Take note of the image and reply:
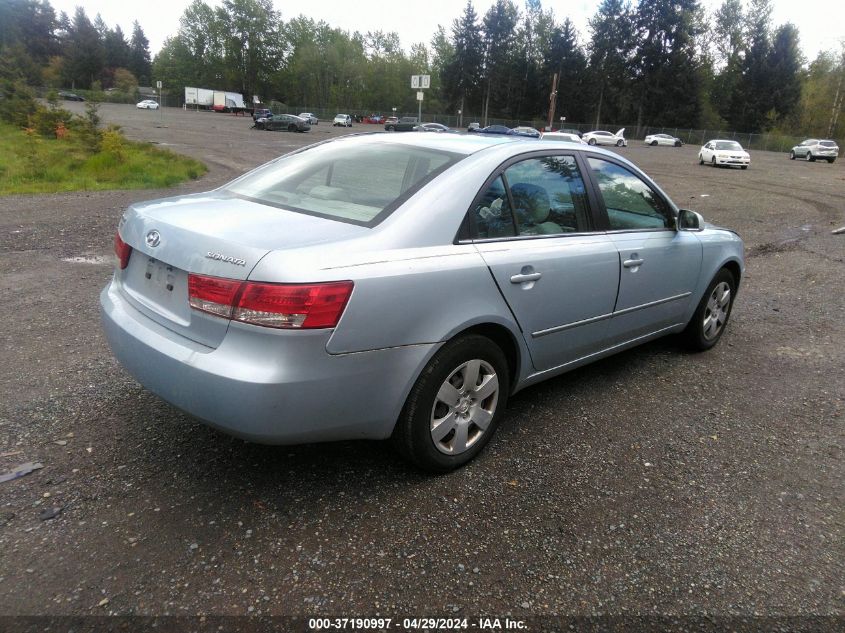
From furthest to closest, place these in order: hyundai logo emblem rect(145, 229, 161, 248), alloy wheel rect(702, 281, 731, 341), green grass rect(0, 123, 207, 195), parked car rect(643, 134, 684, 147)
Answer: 1. parked car rect(643, 134, 684, 147)
2. green grass rect(0, 123, 207, 195)
3. alloy wheel rect(702, 281, 731, 341)
4. hyundai logo emblem rect(145, 229, 161, 248)

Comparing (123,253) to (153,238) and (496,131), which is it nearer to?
(153,238)

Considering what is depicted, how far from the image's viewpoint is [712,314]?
507 centimetres

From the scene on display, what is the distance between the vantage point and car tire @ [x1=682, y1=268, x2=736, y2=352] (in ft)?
16.1

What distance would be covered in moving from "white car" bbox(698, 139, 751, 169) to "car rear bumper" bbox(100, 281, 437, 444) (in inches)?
1314

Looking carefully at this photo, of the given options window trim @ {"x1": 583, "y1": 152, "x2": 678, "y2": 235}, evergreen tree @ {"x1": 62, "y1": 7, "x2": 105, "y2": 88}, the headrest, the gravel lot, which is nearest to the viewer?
the gravel lot

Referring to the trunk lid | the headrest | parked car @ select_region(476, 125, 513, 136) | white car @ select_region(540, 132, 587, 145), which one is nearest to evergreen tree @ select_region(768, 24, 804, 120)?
white car @ select_region(540, 132, 587, 145)

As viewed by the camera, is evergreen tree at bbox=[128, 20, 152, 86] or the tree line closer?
the tree line

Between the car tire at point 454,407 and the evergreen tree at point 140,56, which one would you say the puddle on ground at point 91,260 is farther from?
the evergreen tree at point 140,56

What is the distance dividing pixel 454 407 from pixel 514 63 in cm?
9331

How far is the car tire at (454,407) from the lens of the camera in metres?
2.86

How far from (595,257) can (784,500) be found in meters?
1.58

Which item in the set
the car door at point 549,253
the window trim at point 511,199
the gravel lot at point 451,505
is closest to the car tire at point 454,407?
the gravel lot at point 451,505

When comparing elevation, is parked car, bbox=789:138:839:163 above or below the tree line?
below

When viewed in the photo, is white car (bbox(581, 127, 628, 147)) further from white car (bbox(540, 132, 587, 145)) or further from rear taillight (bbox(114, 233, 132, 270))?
rear taillight (bbox(114, 233, 132, 270))
